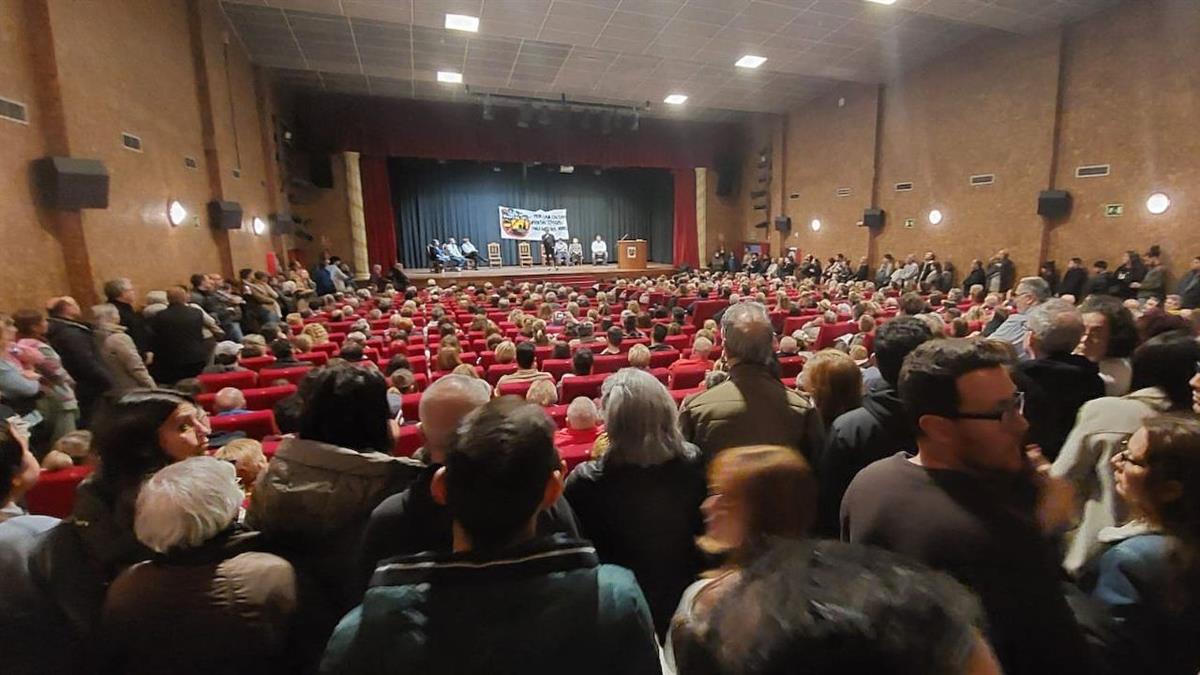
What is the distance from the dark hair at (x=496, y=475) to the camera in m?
0.96

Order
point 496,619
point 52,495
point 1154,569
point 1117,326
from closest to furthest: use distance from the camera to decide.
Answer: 1. point 496,619
2. point 1154,569
3. point 52,495
4. point 1117,326

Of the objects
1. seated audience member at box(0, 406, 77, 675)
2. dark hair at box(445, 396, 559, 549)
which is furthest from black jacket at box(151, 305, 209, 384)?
dark hair at box(445, 396, 559, 549)

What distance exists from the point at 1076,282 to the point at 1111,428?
10186 millimetres

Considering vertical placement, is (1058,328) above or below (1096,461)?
above

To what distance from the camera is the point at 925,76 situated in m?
12.4

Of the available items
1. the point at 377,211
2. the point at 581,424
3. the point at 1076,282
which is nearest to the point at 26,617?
the point at 581,424

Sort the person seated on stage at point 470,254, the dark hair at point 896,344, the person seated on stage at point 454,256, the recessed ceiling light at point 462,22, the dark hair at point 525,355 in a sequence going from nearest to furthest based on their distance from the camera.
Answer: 1. the dark hair at point 896,344
2. the dark hair at point 525,355
3. the recessed ceiling light at point 462,22
4. the person seated on stage at point 454,256
5. the person seated on stage at point 470,254

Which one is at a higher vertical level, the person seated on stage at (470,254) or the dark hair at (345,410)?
the person seated on stage at (470,254)

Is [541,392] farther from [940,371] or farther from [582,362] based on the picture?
[940,371]

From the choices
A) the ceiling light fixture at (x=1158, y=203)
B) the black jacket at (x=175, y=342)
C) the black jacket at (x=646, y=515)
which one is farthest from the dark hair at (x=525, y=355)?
the ceiling light fixture at (x=1158, y=203)

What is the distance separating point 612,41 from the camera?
1020 cm

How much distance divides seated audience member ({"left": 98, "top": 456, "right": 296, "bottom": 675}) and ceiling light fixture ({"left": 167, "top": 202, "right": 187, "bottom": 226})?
7.81 meters

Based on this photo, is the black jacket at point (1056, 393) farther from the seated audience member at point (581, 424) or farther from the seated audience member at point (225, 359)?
the seated audience member at point (225, 359)

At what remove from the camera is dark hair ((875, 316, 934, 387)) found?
6.81ft
